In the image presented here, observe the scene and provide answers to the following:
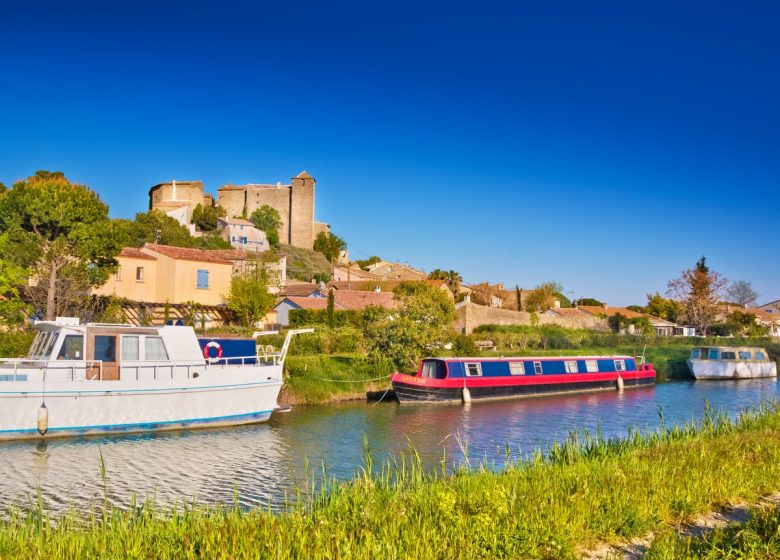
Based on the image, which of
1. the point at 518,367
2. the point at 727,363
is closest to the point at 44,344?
the point at 518,367

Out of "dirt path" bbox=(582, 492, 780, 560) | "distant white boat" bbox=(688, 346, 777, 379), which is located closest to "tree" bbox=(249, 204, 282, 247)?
"distant white boat" bbox=(688, 346, 777, 379)

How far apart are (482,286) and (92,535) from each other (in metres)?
72.8

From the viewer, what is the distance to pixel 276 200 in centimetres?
10731

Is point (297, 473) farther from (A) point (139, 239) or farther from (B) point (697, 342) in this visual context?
(A) point (139, 239)

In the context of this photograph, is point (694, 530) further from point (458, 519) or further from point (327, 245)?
point (327, 245)

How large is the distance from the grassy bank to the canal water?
2.63ft

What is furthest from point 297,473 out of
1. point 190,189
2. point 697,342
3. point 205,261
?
point 190,189

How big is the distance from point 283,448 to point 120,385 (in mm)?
5089

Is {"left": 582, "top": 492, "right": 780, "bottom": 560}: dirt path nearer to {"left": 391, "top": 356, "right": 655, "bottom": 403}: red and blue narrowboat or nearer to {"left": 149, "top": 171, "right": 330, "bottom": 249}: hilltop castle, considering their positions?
{"left": 391, "top": 356, "right": 655, "bottom": 403}: red and blue narrowboat

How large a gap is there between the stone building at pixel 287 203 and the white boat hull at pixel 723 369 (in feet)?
230

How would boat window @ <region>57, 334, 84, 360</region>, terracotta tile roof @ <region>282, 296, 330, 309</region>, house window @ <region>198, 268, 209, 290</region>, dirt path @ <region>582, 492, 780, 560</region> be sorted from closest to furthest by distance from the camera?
1. dirt path @ <region>582, 492, 780, 560</region>
2. boat window @ <region>57, 334, 84, 360</region>
3. house window @ <region>198, 268, 209, 290</region>
4. terracotta tile roof @ <region>282, 296, 330, 309</region>

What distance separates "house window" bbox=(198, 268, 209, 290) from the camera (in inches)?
1689

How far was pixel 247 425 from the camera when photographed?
2212cm

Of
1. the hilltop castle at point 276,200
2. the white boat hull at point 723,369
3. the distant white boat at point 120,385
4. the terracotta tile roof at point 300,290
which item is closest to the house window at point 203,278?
the terracotta tile roof at point 300,290
